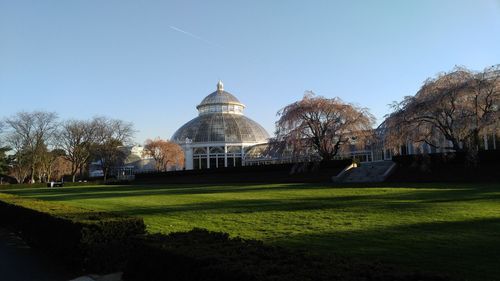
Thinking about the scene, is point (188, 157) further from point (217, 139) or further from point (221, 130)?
point (221, 130)

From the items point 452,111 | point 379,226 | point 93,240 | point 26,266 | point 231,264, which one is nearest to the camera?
point 231,264

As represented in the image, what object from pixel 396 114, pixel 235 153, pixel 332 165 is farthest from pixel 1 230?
pixel 235 153

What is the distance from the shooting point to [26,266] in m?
11.7

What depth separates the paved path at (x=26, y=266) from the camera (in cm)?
1037

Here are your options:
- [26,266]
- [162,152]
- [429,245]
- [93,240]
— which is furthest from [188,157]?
[429,245]

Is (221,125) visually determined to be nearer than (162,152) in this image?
No

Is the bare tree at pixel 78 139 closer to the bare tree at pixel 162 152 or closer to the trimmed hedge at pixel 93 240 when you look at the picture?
the bare tree at pixel 162 152

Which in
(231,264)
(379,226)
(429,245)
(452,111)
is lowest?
(429,245)

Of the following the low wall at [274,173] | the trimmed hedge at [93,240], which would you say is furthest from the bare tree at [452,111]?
the trimmed hedge at [93,240]

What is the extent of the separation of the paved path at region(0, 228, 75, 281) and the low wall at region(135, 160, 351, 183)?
3709 centimetres

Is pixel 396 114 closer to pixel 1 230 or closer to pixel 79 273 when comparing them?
pixel 1 230

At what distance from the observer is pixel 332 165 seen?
53094 mm

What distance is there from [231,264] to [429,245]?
20.1 ft

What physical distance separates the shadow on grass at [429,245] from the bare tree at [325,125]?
133 ft
